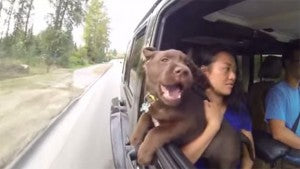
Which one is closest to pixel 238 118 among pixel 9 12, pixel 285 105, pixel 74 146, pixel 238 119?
pixel 238 119

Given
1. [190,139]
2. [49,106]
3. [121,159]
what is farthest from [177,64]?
[49,106]

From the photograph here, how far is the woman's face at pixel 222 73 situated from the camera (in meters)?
2.59

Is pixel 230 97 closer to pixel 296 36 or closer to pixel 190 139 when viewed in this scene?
pixel 190 139

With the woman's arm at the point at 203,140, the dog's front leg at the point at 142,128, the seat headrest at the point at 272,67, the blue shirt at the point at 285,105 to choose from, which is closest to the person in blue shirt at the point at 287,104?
the blue shirt at the point at 285,105

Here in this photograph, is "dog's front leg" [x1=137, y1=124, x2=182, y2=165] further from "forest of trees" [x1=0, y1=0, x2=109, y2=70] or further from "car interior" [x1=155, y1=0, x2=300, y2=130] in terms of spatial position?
"forest of trees" [x1=0, y1=0, x2=109, y2=70]

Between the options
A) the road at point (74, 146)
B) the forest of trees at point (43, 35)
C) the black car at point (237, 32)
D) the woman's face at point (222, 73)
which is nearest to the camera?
the woman's face at point (222, 73)

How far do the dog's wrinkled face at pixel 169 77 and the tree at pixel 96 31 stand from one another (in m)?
64.5

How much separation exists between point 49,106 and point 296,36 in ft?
33.7

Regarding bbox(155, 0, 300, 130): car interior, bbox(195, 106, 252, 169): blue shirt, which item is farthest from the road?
bbox(195, 106, 252, 169): blue shirt

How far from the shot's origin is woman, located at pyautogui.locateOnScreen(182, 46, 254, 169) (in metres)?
2.40

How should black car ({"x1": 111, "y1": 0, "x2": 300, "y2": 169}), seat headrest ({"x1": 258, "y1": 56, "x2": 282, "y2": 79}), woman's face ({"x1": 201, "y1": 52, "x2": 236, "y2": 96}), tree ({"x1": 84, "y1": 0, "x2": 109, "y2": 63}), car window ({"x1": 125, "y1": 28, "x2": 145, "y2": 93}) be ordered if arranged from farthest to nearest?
tree ({"x1": 84, "y1": 0, "x2": 109, "y2": 63}), car window ({"x1": 125, "y1": 28, "x2": 145, "y2": 93}), seat headrest ({"x1": 258, "y1": 56, "x2": 282, "y2": 79}), black car ({"x1": 111, "y1": 0, "x2": 300, "y2": 169}), woman's face ({"x1": 201, "y1": 52, "x2": 236, "y2": 96})

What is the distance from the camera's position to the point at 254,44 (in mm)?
4039

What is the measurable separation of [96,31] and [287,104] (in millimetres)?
68982

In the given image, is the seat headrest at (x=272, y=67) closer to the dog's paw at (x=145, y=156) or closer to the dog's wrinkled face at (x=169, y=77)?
the dog's wrinkled face at (x=169, y=77)
